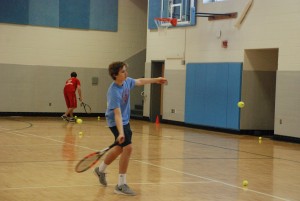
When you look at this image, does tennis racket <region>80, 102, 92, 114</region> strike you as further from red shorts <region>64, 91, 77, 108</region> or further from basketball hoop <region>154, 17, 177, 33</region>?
basketball hoop <region>154, 17, 177, 33</region>

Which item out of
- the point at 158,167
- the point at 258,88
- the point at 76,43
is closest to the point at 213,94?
the point at 258,88

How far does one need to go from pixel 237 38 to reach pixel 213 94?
96.3 inches

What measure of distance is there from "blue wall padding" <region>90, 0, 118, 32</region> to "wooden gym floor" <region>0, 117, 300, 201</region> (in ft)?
31.0

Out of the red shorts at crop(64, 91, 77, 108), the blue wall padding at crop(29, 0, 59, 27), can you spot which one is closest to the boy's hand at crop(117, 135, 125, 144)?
the red shorts at crop(64, 91, 77, 108)

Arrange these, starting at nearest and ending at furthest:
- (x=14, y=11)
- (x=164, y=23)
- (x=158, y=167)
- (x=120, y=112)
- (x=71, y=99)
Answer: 1. (x=120, y=112)
2. (x=158, y=167)
3. (x=71, y=99)
4. (x=164, y=23)
5. (x=14, y=11)

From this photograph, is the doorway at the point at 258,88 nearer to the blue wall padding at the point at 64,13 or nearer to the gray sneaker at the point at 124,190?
the blue wall padding at the point at 64,13

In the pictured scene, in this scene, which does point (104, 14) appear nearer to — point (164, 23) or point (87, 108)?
point (87, 108)

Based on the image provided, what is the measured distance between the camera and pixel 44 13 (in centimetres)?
2598

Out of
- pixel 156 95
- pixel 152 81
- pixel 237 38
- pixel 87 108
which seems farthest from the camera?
pixel 87 108

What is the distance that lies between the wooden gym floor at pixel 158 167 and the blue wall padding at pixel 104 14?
9.44m

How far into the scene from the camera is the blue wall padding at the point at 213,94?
67.5 ft

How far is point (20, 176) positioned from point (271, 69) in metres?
13.0

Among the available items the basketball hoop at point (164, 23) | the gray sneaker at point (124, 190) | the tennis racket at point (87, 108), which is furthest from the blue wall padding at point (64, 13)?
the gray sneaker at point (124, 190)

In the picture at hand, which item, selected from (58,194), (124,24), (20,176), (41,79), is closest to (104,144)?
(20,176)
